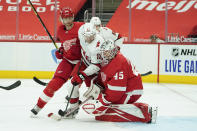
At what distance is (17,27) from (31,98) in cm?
492

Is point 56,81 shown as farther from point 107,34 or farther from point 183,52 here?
point 183,52

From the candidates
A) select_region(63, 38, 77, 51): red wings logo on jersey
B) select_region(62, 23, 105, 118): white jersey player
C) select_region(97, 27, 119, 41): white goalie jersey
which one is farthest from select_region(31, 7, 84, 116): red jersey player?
select_region(97, 27, 119, 41): white goalie jersey

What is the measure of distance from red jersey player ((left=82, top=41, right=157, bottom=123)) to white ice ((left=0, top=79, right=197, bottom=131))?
7 centimetres

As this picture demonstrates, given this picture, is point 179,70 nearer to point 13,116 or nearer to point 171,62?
point 171,62

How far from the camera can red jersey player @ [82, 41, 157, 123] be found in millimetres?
2453

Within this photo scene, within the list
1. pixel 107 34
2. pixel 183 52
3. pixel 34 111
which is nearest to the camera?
pixel 34 111

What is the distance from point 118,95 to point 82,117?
50 cm

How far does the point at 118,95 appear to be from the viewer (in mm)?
2461

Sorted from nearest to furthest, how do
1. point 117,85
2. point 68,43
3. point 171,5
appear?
point 117,85
point 68,43
point 171,5

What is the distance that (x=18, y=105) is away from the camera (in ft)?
11.1

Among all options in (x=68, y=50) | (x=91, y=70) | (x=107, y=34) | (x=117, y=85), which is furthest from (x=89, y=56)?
(x=107, y=34)

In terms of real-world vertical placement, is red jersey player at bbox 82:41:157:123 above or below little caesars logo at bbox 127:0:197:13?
below

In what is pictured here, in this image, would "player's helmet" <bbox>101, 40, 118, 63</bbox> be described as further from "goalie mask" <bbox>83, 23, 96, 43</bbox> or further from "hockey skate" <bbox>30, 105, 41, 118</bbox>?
"hockey skate" <bbox>30, 105, 41, 118</bbox>

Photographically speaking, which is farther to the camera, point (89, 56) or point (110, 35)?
point (110, 35)
